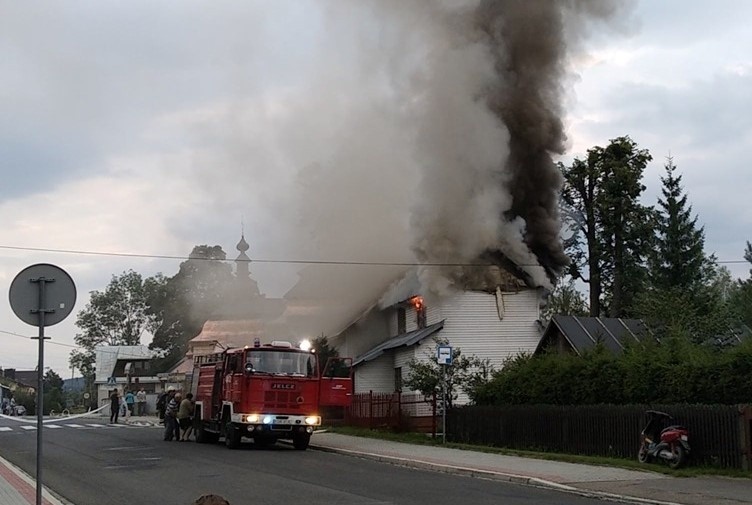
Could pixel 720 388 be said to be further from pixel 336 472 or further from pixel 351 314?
pixel 351 314

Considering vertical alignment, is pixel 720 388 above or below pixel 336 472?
above

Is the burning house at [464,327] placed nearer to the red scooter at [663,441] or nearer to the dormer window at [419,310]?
the dormer window at [419,310]

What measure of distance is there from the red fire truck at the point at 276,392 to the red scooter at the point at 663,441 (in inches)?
325

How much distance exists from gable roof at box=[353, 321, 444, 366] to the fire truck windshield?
35.7 ft

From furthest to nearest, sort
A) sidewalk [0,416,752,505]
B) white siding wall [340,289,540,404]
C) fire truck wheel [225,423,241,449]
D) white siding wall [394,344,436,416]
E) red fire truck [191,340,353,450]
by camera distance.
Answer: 1. white siding wall [340,289,540,404]
2. white siding wall [394,344,436,416]
3. fire truck wheel [225,423,241,449]
4. red fire truck [191,340,353,450]
5. sidewalk [0,416,752,505]

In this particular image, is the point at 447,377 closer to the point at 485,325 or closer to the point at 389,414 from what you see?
the point at 389,414

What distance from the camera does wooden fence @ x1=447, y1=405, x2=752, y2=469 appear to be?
51.2ft

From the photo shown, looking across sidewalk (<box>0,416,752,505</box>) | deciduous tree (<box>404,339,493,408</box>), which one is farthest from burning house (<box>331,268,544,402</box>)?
sidewalk (<box>0,416,752,505</box>)

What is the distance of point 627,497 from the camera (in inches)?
502

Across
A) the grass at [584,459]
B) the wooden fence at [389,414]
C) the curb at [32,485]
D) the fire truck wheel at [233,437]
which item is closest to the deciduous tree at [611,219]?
the wooden fence at [389,414]

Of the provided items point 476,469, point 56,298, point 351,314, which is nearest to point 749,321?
point 351,314

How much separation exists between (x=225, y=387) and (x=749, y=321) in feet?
71.3

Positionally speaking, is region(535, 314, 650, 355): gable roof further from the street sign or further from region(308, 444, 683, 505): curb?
region(308, 444, 683, 505): curb

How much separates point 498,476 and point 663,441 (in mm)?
3192
